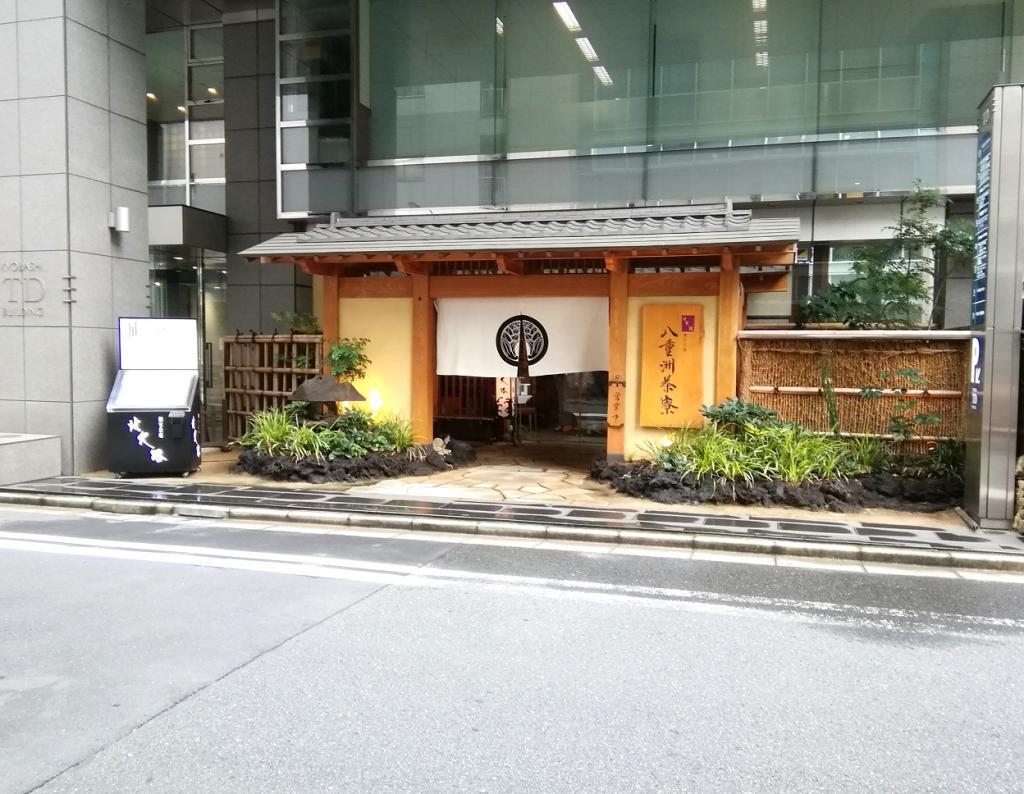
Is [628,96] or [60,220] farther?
[628,96]

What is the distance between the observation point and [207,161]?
17.7m

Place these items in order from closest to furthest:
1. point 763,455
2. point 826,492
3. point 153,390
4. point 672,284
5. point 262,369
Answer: point 826,492 < point 763,455 < point 672,284 < point 153,390 < point 262,369

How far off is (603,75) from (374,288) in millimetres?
6296

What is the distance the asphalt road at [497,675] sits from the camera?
3.56 meters

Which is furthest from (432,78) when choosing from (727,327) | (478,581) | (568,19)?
(478,581)

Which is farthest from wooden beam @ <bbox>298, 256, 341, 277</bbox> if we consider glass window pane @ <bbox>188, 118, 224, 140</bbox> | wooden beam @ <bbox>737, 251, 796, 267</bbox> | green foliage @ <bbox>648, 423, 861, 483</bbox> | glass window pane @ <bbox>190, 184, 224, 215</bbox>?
glass window pane @ <bbox>188, 118, 224, 140</bbox>

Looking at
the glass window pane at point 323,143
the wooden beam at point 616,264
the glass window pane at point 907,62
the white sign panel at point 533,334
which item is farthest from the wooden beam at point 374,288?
the glass window pane at point 907,62

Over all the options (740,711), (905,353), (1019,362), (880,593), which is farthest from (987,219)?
(740,711)

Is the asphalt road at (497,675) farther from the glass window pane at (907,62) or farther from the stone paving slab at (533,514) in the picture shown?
the glass window pane at (907,62)

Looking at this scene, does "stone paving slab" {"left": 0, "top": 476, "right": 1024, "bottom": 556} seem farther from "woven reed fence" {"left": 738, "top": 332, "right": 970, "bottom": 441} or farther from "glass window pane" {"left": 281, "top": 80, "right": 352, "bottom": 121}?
"glass window pane" {"left": 281, "top": 80, "right": 352, "bottom": 121}

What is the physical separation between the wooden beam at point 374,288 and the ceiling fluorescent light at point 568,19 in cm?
649

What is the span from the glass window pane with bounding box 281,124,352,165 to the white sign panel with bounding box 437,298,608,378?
5205 mm

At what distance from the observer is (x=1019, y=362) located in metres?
8.09

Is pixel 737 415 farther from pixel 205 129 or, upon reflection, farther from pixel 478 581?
pixel 205 129
